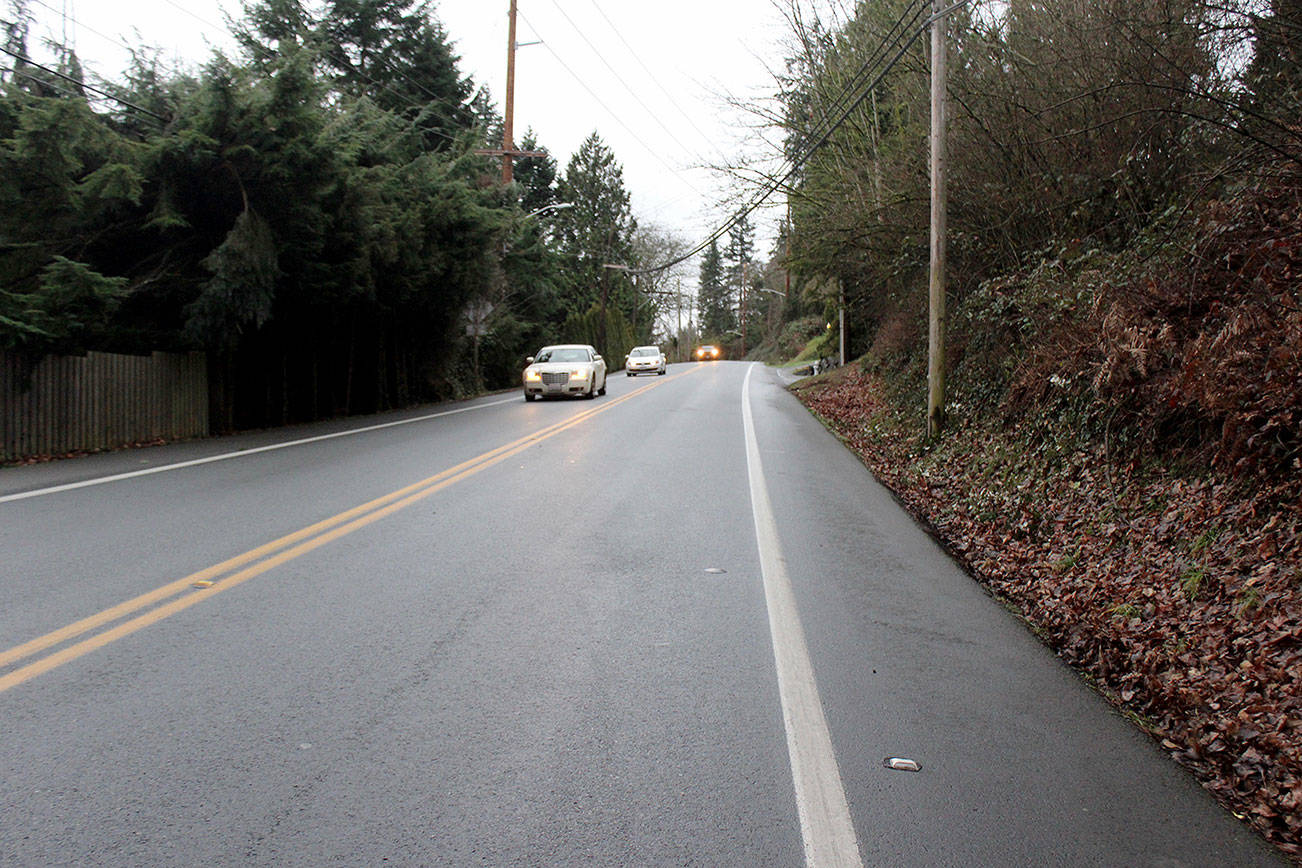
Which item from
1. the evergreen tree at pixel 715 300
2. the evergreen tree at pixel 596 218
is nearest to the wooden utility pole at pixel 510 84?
the evergreen tree at pixel 596 218

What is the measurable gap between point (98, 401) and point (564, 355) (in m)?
14.6

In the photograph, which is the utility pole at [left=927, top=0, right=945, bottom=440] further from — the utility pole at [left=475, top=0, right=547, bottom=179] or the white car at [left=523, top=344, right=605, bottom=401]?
the utility pole at [left=475, top=0, right=547, bottom=179]

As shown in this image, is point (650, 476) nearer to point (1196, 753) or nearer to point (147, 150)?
point (1196, 753)

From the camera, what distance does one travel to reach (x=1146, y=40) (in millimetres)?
10047

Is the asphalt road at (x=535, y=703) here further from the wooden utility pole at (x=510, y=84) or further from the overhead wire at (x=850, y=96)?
the wooden utility pole at (x=510, y=84)

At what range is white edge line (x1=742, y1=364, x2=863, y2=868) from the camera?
10.8ft

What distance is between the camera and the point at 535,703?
4.48 meters

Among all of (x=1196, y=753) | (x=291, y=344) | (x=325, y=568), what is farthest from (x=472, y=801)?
(x=291, y=344)

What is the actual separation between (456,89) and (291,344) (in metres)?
19.6

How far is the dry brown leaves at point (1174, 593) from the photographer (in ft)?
13.7

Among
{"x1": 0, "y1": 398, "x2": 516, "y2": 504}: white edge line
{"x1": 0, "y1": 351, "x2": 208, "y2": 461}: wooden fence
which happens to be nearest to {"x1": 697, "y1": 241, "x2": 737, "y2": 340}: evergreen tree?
{"x1": 0, "y1": 398, "x2": 516, "y2": 504}: white edge line

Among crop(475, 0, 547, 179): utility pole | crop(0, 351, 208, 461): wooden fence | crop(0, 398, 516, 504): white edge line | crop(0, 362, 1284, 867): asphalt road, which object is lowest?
crop(0, 362, 1284, 867): asphalt road

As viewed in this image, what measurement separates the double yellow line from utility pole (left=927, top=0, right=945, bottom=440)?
7331 mm

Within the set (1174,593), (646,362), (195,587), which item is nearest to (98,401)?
(195,587)
